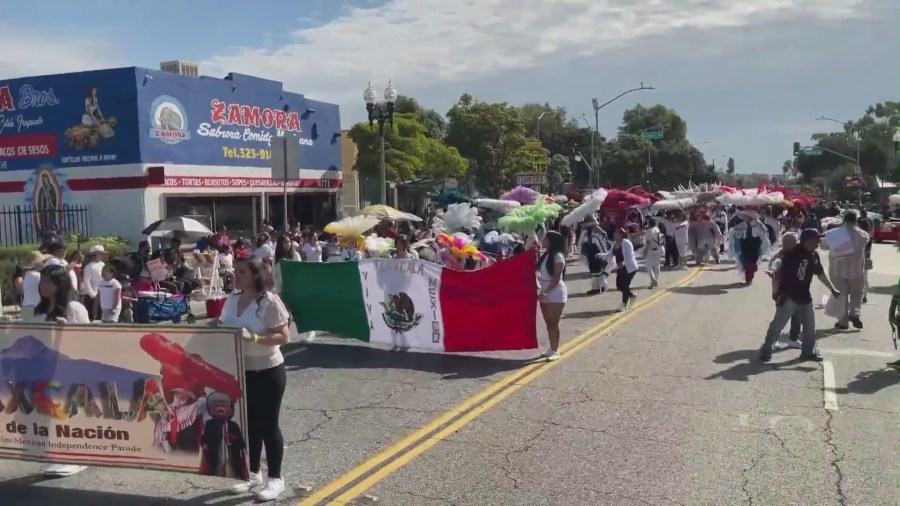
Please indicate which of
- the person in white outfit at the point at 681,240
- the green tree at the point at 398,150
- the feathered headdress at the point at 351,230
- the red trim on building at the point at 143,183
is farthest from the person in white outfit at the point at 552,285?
the green tree at the point at 398,150

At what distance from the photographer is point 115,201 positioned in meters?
23.5

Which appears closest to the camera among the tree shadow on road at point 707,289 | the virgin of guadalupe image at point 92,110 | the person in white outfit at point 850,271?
the person in white outfit at point 850,271

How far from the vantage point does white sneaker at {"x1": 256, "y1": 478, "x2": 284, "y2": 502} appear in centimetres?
529

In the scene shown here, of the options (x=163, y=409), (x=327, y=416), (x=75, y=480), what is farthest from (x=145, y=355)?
(x=327, y=416)

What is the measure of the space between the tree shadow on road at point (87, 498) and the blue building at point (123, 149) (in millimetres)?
16973

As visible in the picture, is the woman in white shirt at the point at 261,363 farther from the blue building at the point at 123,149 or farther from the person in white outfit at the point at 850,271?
the blue building at the point at 123,149

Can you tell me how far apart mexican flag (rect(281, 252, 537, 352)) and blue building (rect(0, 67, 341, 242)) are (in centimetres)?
1162

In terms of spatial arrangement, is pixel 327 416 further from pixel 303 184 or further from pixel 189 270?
pixel 303 184

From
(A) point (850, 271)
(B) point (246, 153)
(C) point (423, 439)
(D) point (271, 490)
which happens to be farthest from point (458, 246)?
(B) point (246, 153)

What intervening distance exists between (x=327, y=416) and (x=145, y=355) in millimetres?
2515

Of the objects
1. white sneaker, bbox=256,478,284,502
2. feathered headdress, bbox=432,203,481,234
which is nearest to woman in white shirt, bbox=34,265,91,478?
white sneaker, bbox=256,478,284,502

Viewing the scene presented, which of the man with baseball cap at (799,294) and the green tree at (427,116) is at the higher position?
the green tree at (427,116)

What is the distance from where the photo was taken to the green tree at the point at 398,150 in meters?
40.3

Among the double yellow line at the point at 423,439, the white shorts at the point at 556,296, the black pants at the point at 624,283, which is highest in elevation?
the white shorts at the point at 556,296
